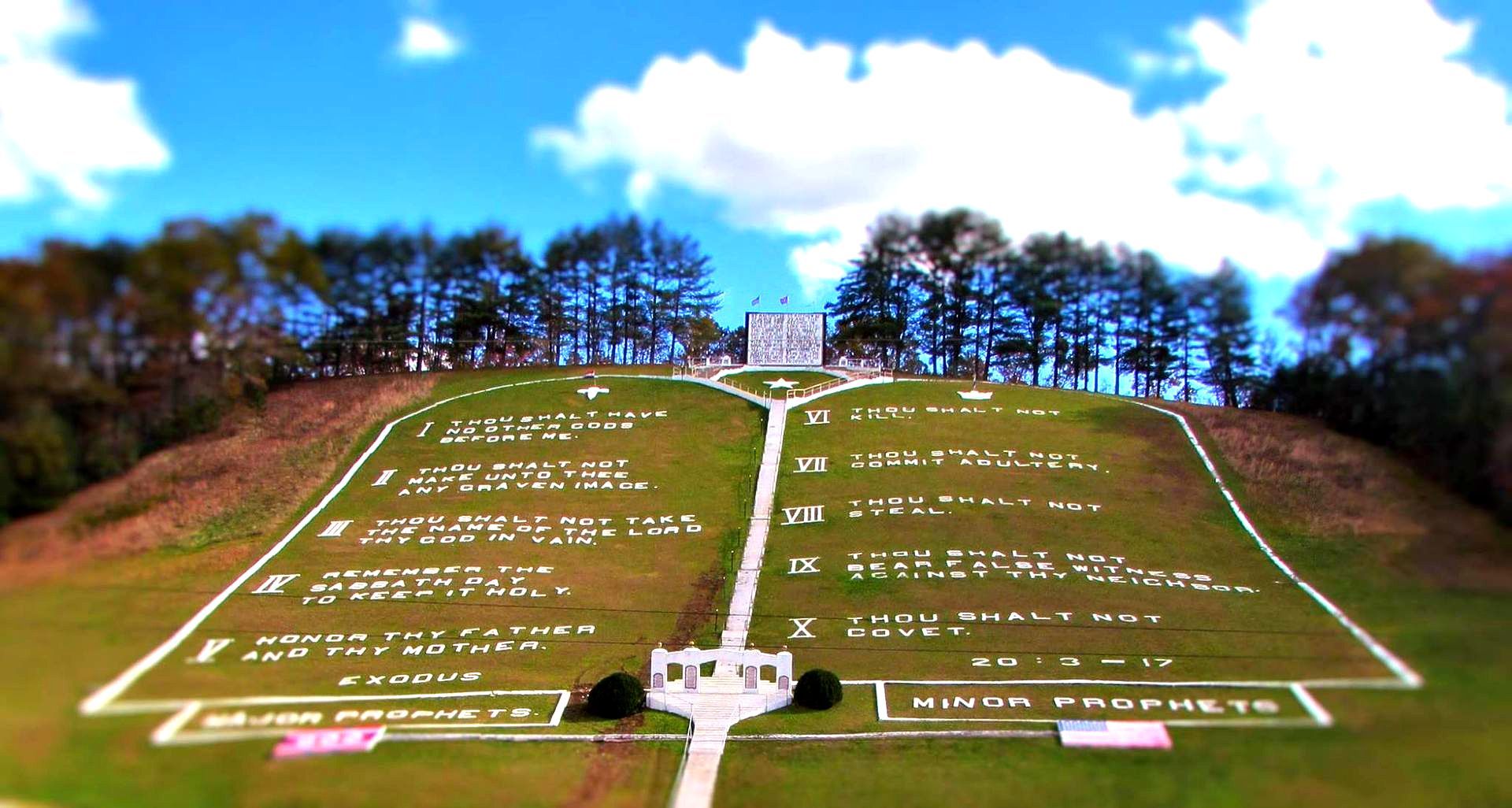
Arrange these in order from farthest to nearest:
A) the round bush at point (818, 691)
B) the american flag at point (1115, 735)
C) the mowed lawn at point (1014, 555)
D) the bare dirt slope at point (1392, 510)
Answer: the mowed lawn at point (1014, 555), the round bush at point (818, 691), the american flag at point (1115, 735), the bare dirt slope at point (1392, 510)

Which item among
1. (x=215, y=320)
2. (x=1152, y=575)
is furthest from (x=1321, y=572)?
(x=1152, y=575)

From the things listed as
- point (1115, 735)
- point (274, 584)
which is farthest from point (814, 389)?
point (1115, 735)

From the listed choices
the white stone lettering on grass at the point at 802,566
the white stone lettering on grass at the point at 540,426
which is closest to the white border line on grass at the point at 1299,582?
the white stone lettering on grass at the point at 802,566

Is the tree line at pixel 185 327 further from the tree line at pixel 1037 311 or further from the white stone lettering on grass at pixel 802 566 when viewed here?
the white stone lettering on grass at pixel 802 566

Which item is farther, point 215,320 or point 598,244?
point 598,244

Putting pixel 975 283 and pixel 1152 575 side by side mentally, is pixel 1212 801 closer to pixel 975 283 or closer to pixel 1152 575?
pixel 1152 575

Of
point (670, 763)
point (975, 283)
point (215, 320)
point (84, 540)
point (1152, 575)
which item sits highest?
point (975, 283)
